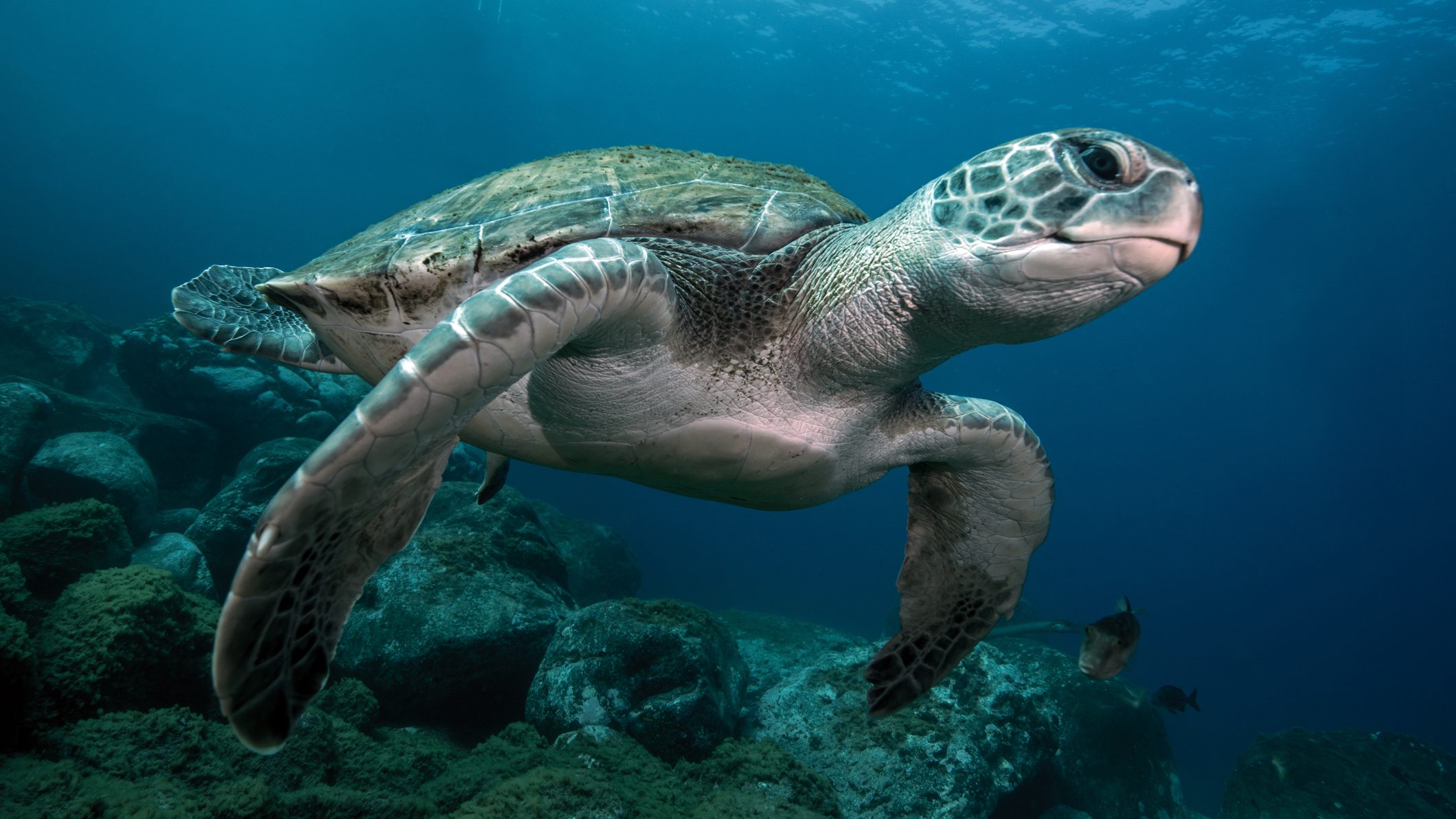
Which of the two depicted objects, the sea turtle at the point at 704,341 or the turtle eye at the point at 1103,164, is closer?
the sea turtle at the point at 704,341

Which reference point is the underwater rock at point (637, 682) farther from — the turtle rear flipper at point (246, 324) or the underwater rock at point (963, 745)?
the turtle rear flipper at point (246, 324)

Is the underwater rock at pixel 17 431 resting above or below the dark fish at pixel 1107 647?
above

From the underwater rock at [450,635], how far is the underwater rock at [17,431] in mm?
3936

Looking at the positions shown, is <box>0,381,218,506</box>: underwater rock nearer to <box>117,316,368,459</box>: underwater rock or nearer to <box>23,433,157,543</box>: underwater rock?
<box>117,316,368,459</box>: underwater rock

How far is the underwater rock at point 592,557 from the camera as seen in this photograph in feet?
37.2

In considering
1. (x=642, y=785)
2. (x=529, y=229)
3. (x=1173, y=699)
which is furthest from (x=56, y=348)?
(x=1173, y=699)

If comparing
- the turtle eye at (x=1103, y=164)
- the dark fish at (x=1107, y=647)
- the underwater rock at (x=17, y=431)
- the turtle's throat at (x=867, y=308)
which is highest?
the turtle eye at (x=1103, y=164)

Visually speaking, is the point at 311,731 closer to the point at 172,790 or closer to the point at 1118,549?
A: the point at 172,790

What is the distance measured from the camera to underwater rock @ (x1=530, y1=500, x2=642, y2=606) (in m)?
11.3

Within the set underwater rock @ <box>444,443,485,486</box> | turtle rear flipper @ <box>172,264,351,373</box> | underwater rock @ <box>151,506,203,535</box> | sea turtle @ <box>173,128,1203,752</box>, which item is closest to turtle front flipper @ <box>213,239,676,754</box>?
sea turtle @ <box>173,128,1203,752</box>

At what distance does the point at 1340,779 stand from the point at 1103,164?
39.1ft

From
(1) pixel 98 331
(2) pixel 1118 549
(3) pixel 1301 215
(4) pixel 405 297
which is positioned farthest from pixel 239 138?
(2) pixel 1118 549

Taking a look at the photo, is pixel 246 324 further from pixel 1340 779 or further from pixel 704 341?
pixel 1340 779

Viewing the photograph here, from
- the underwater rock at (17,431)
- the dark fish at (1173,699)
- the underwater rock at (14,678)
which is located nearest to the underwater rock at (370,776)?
the underwater rock at (14,678)
